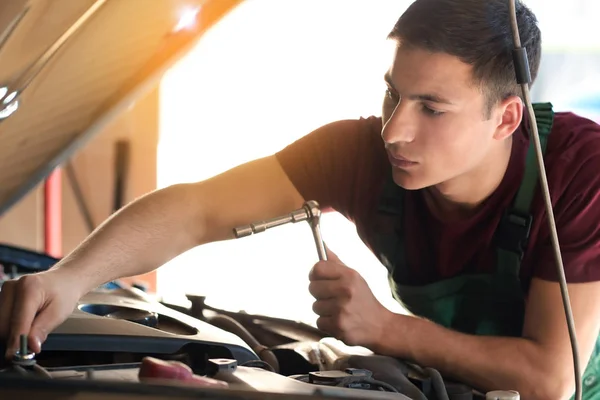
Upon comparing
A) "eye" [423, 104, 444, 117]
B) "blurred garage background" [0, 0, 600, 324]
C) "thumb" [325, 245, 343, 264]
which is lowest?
"thumb" [325, 245, 343, 264]

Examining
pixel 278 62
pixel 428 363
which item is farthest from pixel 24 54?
pixel 278 62

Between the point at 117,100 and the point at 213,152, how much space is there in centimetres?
228

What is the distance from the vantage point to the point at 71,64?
44.1 inches

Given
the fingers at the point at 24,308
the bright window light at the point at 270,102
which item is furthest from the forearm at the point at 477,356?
the bright window light at the point at 270,102

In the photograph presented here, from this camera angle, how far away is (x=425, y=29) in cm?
119

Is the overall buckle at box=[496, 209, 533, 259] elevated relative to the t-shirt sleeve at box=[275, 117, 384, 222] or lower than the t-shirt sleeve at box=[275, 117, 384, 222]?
lower

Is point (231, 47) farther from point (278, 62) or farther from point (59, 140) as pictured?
point (59, 140)

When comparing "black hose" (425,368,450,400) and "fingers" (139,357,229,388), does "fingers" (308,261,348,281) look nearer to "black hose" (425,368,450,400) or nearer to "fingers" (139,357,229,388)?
"black hose" (425,368,450,400)

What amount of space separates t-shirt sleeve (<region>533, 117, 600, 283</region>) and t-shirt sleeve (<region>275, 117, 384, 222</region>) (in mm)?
326

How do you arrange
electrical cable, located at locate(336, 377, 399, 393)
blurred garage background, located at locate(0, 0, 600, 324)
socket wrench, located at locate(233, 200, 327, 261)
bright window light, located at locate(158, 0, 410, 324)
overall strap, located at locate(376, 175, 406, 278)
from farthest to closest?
1. bright window light, located at locate(158, 0, 410, 324)
2. blurred garage background, located at locate(0, 0, 600, 324)
3. overall strap, located at locate(376, 175, 406, 278)
4. socket wrench, located at locate(233, 200, 327, 261)
5. electrical cable, located at locate(336, 377, 399, 393)

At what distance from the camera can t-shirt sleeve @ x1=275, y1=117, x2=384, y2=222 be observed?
141 cm

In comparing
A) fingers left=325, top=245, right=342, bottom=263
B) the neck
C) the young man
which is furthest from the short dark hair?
fingers left=325, top=245, right=342, bottom=263

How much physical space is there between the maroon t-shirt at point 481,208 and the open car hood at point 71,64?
31cm

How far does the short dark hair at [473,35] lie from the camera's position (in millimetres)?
1180
